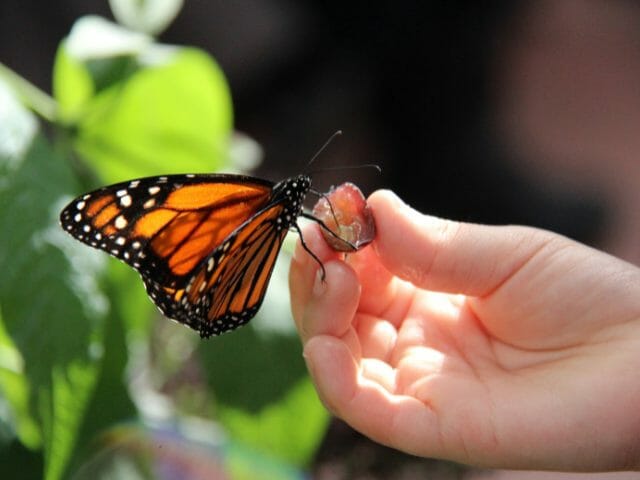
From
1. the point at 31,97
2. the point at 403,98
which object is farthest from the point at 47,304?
the point at 403,98

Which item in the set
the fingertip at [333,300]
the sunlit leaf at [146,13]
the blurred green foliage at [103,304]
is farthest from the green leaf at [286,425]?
the sunlit leaf at [146,13]

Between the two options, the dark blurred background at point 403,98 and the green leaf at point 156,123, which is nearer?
the green leaf at point 156,123

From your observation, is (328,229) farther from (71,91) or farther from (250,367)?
(71,91)

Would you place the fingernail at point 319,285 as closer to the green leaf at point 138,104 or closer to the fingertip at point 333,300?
the fingertip at point 333,300

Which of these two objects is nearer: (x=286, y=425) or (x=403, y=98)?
(x=286, y=425)

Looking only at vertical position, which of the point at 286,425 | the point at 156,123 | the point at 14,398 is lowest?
the point at 14,398

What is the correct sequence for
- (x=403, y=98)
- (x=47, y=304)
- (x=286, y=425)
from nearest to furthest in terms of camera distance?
(x=47, y=304) < (x=286, y=425) < (x=403, y=98)
